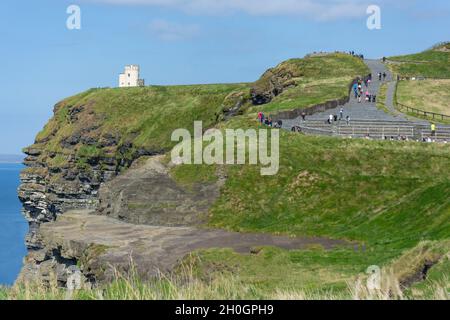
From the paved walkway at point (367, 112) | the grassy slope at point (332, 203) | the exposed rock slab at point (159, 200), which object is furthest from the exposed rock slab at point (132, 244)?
the paved walkway at point (367, 112)

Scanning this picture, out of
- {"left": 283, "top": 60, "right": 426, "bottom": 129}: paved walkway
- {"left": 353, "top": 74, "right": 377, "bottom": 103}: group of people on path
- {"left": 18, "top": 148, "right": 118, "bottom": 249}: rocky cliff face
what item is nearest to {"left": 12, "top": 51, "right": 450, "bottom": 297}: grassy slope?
{"left": 283, "top": 60, "right": 426, "bottom": 129}: paved walkway

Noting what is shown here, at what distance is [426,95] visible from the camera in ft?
311

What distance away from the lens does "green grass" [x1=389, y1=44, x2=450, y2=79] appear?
113312 millimetres

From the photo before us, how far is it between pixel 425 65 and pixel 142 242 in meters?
81.1

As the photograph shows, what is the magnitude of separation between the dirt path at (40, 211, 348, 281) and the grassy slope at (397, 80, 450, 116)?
44480mm

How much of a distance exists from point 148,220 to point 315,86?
1643 inches

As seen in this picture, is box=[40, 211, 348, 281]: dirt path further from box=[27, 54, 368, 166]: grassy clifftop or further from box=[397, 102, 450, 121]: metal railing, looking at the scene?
box=[27, 54, 368, 166]: grassy clifftop

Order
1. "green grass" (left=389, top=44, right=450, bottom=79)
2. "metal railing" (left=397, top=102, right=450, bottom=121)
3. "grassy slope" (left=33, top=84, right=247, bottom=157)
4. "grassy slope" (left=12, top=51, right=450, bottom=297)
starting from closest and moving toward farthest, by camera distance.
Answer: "grassy slope" (left=12, top=51, right=450, bottom=297)
"metal railing" (left=397, top=102, right=450, bottom=121)
"green grass" (left=389, top=44, right=450, bottom=79)
"grassy slope" (left=33, top=84, right=247, bottom=157)

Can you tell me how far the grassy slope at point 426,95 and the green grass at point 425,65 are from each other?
9271mm

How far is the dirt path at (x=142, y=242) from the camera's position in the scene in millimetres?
42750

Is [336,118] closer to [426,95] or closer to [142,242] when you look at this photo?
[426,95]

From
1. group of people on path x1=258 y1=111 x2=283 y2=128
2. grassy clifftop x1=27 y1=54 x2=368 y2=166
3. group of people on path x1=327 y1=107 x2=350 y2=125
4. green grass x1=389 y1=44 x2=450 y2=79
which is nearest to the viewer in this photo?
group of people on path x1=258 y1=111 x2=283 y2=128

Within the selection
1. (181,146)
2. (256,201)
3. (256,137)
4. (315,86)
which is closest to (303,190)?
(256,201)
